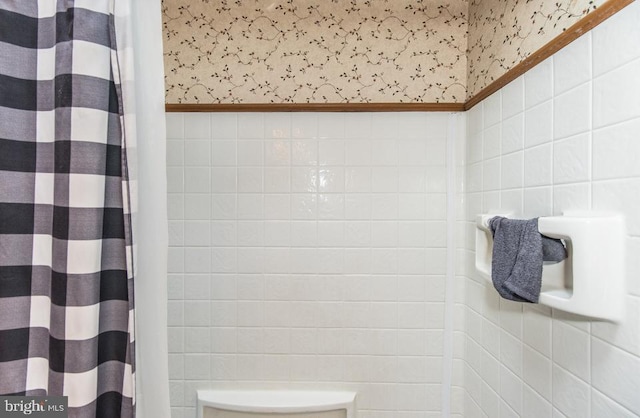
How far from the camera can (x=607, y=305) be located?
0.61 metres

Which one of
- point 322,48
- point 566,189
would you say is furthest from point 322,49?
point 566,189

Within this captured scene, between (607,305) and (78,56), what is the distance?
105cm

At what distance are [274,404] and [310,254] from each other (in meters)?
0.57

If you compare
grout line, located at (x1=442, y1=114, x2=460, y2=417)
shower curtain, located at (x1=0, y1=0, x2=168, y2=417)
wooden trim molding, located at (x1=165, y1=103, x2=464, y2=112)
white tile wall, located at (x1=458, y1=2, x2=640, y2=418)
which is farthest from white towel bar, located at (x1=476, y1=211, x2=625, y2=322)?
shower curtain, located at (x1=0, y1=0, x2=168, y2=417)

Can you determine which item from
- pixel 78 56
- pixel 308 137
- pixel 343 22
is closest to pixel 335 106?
pixel 308 137

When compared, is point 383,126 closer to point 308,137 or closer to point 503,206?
point 308,137

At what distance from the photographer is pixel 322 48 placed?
1244 millimetres

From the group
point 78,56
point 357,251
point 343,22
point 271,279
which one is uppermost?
point 343,22

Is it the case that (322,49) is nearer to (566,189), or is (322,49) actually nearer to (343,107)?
(343,107)

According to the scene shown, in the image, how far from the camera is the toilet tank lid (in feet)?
3.97

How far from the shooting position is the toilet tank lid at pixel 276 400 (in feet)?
3.97

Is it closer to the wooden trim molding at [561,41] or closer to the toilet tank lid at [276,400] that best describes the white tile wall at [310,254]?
the toilet tank lid at [276,400]

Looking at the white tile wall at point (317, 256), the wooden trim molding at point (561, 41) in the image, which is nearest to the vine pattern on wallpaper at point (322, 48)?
the white tile wall at point (317, 256)

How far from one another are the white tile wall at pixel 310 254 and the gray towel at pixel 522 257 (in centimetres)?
48
